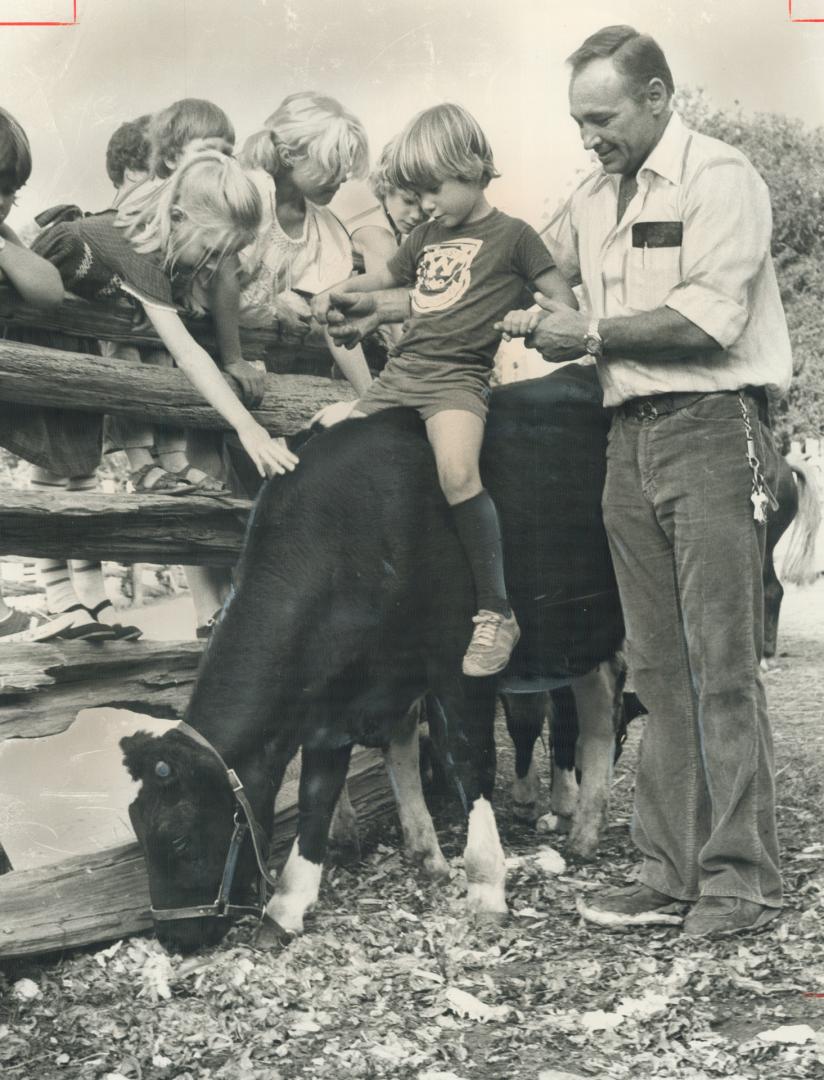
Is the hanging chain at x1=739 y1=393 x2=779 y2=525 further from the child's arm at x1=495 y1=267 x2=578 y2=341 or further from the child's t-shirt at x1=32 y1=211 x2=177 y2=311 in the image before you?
the child's t-shirt at x1=32 y1=211 x2=177 y2=311

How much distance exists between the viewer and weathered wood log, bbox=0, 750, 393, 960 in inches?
150

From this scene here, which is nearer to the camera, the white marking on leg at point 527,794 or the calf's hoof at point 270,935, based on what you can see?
the calf's hoof at point 270,935

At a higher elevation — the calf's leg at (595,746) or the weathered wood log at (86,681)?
the weathered wood log at (86,681)

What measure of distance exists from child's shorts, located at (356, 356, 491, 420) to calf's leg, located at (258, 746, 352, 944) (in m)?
1.08

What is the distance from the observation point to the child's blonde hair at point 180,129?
4.14m

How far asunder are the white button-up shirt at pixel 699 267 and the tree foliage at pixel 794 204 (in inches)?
19.1

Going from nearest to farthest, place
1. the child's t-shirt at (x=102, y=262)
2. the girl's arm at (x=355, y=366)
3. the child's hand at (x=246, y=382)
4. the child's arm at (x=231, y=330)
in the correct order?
the child's t-shirt at (x=102, y=262), the child's arm at (x=231, y=330), the child's hand at (x=246, y=382), the girl's arm at (x=355, y=366)

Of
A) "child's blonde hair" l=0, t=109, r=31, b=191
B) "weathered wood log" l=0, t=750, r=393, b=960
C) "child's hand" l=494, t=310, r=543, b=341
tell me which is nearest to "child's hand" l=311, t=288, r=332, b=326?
"child's hand" l=494, t=310, r=543, b=341

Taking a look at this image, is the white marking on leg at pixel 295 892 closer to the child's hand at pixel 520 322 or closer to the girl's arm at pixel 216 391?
the girl's arm at pixel 216 391

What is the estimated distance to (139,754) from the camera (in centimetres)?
393

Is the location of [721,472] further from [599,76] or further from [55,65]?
[55,65]

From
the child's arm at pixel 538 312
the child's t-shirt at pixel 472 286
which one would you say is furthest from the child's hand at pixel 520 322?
the child's t-shirt at pixel 472 286

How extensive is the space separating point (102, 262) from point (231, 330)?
18.3 inches

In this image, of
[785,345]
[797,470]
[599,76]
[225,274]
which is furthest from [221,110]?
[797,470]
